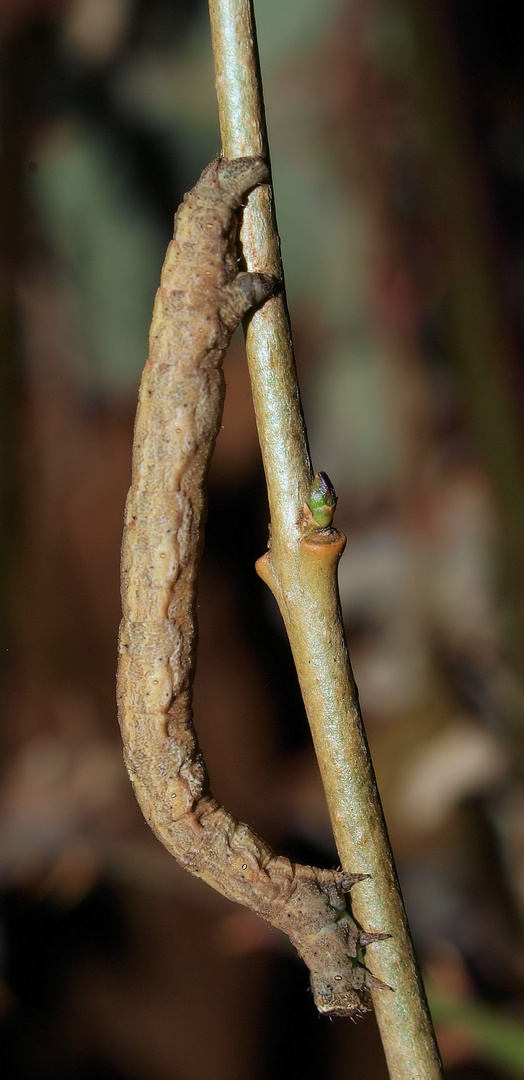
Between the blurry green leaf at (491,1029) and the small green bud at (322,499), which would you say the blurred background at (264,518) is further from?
the small green bud at (322,499)

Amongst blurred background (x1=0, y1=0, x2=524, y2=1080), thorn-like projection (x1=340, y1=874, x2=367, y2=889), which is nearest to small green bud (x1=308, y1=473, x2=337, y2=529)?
thorn-like projection (x1=340, y1=874, x2=367, y2=889)

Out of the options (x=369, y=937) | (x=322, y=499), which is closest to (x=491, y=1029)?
(x=369, y=937)

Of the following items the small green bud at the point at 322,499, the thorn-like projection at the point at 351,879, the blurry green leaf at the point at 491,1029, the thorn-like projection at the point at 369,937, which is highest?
the small green bud at the point at 322,499

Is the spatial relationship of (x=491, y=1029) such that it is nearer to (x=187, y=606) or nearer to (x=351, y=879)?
(x=351, y=879)

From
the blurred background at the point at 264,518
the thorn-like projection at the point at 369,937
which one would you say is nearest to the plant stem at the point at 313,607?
the thorn-like projection at the point at 369,937

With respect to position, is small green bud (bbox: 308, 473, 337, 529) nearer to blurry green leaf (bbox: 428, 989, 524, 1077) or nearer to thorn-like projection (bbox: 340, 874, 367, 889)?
thorn-like projection (bbox: 340, 874, 367, 889)

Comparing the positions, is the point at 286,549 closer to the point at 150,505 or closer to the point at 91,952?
the point at 150,505

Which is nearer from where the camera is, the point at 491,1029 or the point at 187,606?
the point at 187,606
